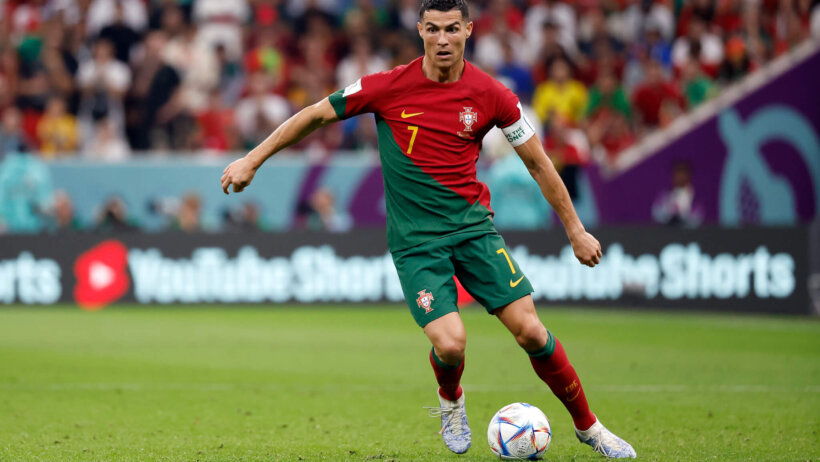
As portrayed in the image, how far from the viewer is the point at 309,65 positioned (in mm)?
19219

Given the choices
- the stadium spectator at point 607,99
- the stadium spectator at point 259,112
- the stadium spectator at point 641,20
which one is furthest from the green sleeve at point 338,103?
the stadium spectator at point 641,20

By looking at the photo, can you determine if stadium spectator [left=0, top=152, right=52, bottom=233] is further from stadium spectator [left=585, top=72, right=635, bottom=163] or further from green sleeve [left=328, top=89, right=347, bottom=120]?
green sleeve [left=328, top=89, right=347, bottom=120]

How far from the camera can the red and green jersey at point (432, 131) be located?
599 cm

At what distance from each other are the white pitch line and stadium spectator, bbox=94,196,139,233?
7.52 m

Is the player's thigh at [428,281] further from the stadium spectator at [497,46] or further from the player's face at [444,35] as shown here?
the stadium spectator at [497,46]

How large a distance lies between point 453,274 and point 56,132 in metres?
12.8

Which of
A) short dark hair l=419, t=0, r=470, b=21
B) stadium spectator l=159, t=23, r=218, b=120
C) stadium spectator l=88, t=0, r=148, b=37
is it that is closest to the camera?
short dark hair l=419, t=0, r=470, b=21

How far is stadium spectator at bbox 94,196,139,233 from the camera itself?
53.9 feet

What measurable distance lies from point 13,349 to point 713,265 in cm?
909

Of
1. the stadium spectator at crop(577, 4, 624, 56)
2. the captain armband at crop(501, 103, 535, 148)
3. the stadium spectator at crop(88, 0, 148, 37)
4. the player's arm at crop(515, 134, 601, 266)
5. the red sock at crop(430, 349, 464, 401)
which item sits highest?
the stadium spectator at crop(88, 0, 148, 37)

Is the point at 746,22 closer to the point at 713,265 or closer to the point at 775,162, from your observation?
the point at 775,162

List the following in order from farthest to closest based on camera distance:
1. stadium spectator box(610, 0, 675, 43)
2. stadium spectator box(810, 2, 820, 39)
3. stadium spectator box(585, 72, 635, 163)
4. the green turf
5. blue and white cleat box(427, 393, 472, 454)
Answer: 1. stadium spectator box(610, 0, 675, 43)
2. stadium spectator box(585, 72, 635, 163)
3. stadium spectator box(810, 2, 820, 39)
4. the green turf
5. blue and white cleat box(427, 393, 472, 454)

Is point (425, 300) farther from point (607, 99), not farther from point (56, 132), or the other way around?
point (607, 99)

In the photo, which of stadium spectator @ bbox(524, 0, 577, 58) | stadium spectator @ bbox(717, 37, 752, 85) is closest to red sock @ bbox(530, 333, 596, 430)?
stadium spectator @ bbox(717, 37, 752, 85)
